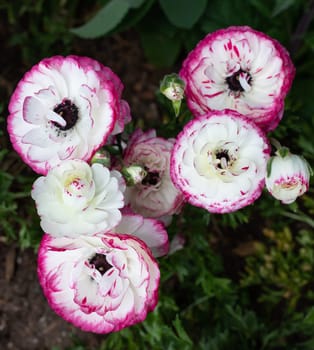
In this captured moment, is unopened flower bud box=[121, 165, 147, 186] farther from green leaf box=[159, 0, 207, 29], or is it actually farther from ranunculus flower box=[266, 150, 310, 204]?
green leaf box=[159, 0, 207, 29]

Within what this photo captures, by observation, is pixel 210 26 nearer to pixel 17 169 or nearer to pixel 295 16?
pixel 295 16

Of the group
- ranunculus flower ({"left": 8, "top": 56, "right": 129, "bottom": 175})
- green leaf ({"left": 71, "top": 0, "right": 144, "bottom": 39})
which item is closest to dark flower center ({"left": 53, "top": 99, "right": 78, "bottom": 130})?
ranunculus flower ({"left": 8, "top": 56, "right": 129, "bottom": 175})

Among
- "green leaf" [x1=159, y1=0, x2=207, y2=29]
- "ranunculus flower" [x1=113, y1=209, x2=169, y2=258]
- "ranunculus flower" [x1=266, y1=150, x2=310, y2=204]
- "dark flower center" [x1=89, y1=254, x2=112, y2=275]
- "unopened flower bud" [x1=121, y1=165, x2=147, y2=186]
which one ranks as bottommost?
"dark flower center" [x1=89, y1=254, x2=112, y2=275]

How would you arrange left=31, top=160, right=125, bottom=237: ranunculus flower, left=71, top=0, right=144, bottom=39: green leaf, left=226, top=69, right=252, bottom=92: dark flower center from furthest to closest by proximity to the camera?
1. left=71, top=0, right=144, bottom=39: green leaf
2. left=226, top=69, right=252, bottom=92: dark flower center
3. left=31, top=160, right=125, bottom=237: ranunculus flower

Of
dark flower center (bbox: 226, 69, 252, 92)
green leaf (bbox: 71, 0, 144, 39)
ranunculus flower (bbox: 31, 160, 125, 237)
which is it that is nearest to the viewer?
ranunculus flower (bbox: 31, 160, 125, 237)

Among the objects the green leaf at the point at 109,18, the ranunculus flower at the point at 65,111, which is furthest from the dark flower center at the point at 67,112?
the green leaf at the point at 109,18

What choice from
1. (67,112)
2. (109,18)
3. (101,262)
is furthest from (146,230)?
(109,18)
